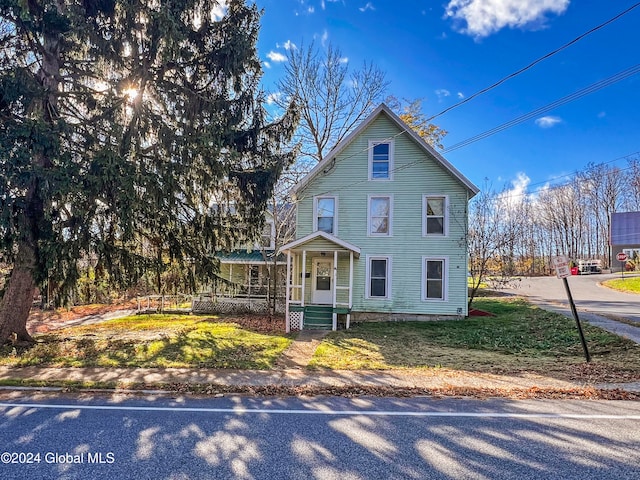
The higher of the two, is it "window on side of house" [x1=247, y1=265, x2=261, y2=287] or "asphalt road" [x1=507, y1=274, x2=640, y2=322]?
"window on side of house" [x1=247, y1=265, x2=261, y2=287]

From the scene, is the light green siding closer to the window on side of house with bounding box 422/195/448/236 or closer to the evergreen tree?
the window on side of house with bounding box 422/195/448/236

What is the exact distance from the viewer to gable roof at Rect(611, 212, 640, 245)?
3994 centimetres

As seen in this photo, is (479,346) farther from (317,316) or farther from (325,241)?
(325,241)

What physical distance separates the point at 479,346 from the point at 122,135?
35.8 ft

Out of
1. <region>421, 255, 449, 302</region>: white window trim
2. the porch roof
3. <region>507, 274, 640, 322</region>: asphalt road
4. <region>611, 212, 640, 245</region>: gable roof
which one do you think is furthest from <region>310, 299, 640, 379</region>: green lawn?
<region>611, 212, 640, 245</region>: gable roof

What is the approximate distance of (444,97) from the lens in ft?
40.4

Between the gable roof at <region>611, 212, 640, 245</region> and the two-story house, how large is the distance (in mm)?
38446

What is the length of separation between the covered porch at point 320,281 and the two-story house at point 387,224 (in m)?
0.04

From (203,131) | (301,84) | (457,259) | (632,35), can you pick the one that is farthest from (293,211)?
(632,35)

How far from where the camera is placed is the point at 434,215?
49.2ft

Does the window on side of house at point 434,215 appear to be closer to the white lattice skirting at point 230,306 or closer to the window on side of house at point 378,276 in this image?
the window on side of house at point 378,276

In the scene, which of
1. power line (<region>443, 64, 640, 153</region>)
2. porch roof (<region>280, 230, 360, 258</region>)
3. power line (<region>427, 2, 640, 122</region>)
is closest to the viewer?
power line (<region>427, 2, 640, 122</region>)

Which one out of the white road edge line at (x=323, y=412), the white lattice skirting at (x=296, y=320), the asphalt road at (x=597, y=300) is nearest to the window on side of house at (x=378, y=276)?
the white lattice skirting at (x=296, y=320)

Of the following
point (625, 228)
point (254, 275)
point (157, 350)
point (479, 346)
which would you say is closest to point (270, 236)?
point (254, 275)
